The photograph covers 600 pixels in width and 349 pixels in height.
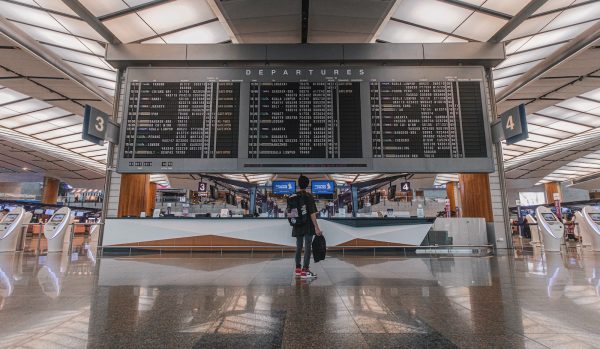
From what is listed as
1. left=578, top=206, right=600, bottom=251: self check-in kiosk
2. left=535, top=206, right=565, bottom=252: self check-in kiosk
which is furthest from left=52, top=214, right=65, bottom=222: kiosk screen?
left=578, top=206, right=600, bottom=251: self check-in kiosk

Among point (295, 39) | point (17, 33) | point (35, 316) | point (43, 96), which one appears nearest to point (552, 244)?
point (295, 39)

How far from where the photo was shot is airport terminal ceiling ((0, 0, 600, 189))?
734 cm

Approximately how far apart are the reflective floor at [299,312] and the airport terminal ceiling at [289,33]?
6.27m

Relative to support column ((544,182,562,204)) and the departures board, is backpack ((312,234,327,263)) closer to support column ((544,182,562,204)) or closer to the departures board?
the departures board

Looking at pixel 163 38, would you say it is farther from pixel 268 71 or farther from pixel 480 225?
pixel 480 225

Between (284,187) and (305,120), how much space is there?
4821 mm

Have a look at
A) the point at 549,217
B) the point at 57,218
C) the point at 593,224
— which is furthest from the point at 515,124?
the point at 57,218

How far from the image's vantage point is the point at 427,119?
26.0ft

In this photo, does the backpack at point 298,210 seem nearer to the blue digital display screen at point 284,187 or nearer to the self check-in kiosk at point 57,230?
the blue digital display screen at point 284,187

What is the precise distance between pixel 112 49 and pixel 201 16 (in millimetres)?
2853

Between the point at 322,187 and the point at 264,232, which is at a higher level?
the point at 322,187

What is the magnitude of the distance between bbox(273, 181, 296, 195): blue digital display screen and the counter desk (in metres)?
3.45

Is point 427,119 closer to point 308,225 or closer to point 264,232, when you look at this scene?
point 308,225

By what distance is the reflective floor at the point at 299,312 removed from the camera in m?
1.84
